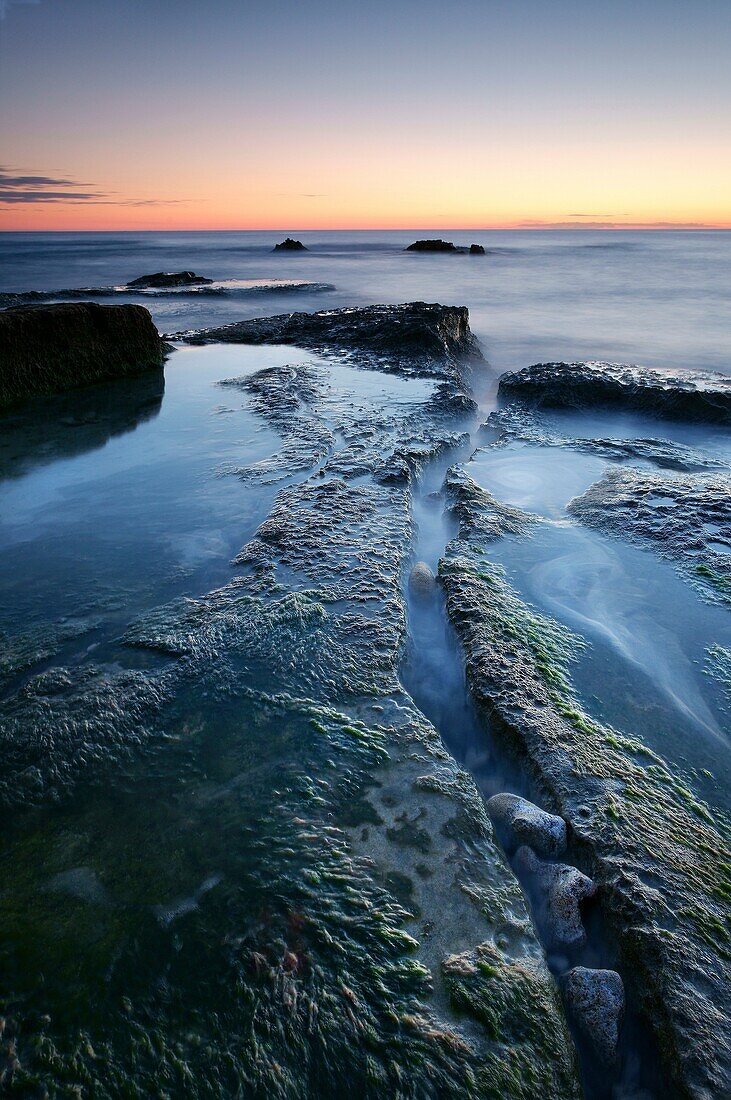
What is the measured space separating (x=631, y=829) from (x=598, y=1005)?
592 mm

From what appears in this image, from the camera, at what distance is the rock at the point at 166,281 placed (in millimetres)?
18906

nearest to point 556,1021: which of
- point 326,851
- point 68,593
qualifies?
point 326,851

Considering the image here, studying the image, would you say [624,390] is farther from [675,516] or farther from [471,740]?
[471,740]

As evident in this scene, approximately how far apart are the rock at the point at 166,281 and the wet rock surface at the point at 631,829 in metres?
19.5

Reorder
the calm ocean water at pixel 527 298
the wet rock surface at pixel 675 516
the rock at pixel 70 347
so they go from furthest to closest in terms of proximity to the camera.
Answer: the calm ocean water at pixel 527 298 < the rock at pixel 70 347 < the wet rock surface at pixel 675 516

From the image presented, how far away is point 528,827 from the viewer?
205 cm

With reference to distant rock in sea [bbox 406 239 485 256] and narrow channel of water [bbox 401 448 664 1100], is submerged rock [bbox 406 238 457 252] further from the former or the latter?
narrow channel of water [bbox 401 448 664 1100]

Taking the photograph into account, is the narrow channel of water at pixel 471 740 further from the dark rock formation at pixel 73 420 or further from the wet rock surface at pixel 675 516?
the dark rock formation at pixel 73 420

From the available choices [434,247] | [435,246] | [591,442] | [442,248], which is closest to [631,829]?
[591,442]

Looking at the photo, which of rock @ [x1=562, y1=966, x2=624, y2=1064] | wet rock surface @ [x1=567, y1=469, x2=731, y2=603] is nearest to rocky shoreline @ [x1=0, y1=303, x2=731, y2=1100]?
rock @ [x1=562, y1=966, x2=624, y2=1064]

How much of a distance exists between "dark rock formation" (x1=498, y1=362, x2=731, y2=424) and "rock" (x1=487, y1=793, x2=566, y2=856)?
5.49 metres

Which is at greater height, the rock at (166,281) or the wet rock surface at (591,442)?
the rock at (166,281)

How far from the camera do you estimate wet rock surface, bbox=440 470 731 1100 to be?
5.11ft

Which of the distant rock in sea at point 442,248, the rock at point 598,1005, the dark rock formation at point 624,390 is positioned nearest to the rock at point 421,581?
the rock at point 598,1005
